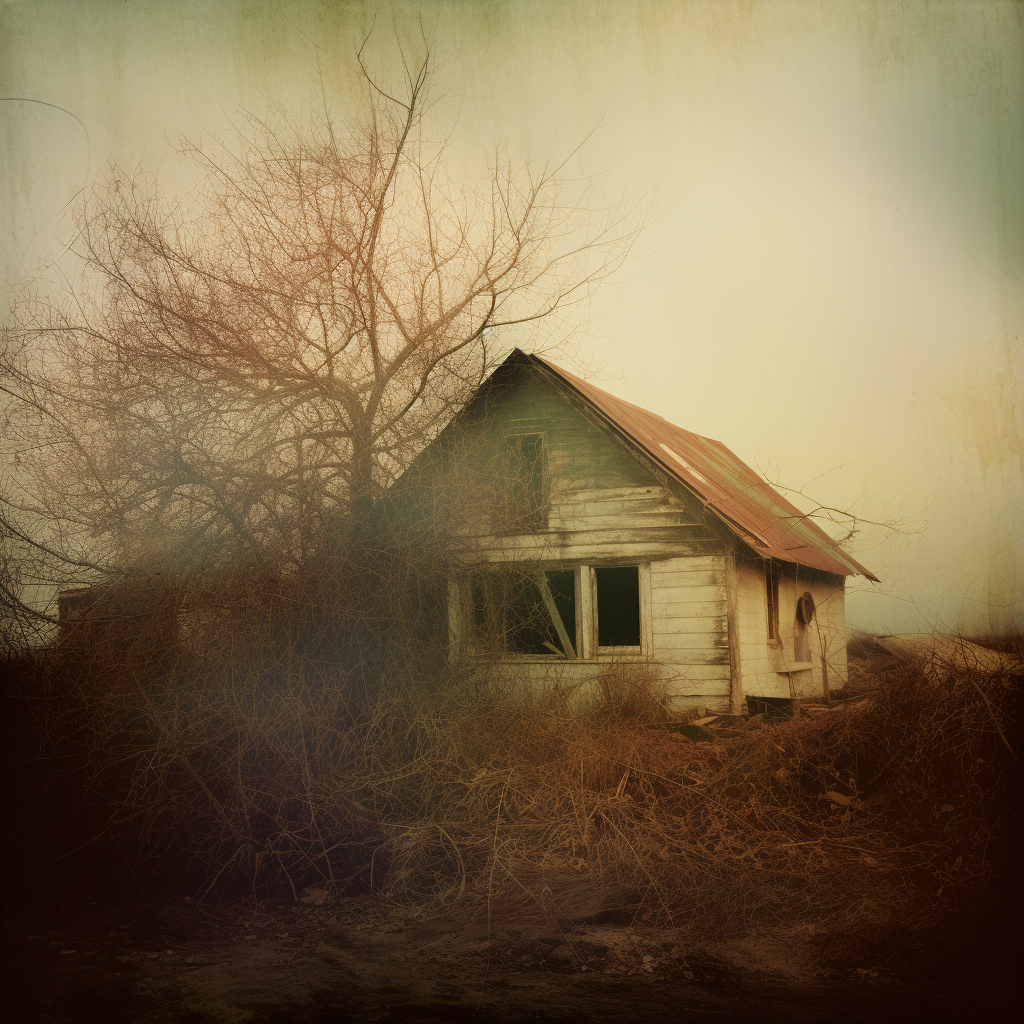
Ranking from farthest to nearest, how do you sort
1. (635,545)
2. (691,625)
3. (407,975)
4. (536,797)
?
(635,545)
(691,625)
(536,797)
(407,975)

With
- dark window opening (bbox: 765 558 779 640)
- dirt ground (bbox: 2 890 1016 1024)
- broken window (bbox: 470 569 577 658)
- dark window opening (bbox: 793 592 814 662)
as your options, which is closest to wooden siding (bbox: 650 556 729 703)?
broken window (bbox: 470 569 577 658)

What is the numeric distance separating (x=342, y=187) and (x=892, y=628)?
7441 millimetres

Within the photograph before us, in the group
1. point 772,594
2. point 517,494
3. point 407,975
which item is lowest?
point 407,975

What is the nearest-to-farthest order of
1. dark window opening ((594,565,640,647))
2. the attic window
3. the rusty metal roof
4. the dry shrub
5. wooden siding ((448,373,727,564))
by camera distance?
the dry shrub < the attic window < the rusty metal roof < wooden siding ((448,373,727,564)) < dark window opening ((594,565,640,647))

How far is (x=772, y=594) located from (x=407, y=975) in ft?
28.8

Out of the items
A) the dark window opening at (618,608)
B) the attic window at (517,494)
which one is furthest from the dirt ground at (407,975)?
the dark window opening at (618,608)

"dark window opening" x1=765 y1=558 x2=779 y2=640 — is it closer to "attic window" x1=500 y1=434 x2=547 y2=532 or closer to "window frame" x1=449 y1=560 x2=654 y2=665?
"window frame" x1=449 y1=560 x2=654 y2=665

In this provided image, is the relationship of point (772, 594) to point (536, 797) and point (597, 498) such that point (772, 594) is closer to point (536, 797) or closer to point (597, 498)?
point (597, 498)

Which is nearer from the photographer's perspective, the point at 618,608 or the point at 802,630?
the point at 618,608

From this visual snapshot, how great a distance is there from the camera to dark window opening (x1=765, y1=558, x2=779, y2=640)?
11.5 metres

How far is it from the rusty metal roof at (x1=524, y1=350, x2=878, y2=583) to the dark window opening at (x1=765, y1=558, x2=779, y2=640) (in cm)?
42

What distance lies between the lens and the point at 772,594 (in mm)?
11758

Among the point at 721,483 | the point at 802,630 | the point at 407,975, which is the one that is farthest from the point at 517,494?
the point at 802,630

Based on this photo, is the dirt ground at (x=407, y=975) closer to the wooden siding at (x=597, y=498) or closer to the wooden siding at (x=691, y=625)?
the wooden siding at (x=691, y=625)
